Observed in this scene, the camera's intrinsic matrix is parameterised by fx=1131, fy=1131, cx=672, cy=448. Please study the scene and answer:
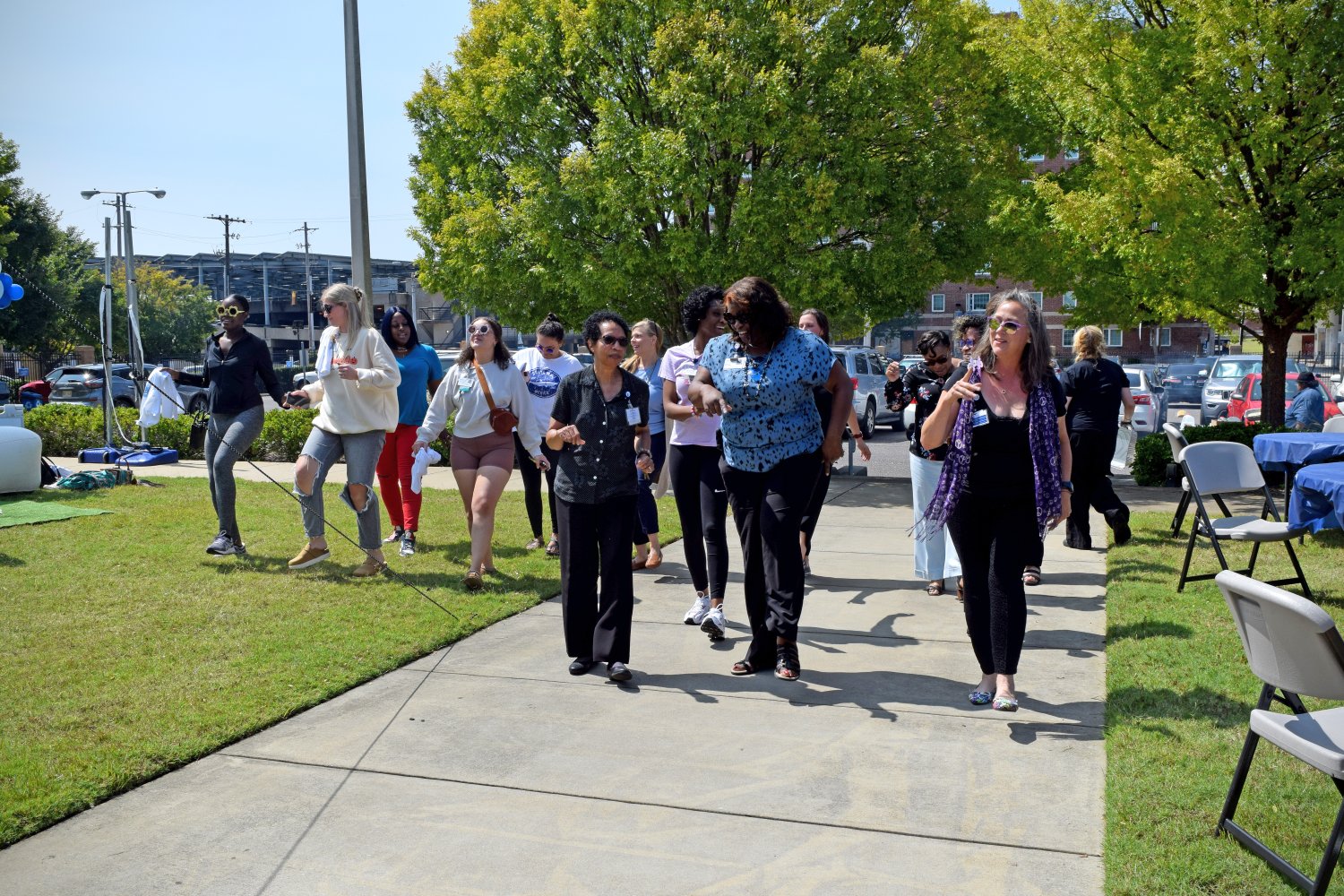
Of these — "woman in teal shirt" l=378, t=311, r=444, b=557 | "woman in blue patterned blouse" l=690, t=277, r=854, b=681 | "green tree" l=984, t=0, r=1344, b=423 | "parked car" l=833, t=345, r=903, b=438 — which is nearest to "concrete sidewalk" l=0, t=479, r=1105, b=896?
"woman in blue patterned blouse" l=690, t=277, r=854, b=681

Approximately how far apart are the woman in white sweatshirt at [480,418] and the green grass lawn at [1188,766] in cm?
380

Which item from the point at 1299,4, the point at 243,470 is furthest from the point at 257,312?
the point at 1299,4

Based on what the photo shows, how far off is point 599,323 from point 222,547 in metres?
3.84

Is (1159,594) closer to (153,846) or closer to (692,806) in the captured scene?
(692,806)

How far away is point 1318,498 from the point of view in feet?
22.9

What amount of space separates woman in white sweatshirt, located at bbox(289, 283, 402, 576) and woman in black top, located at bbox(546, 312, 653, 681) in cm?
237

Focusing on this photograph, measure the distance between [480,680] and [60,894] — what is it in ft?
7.61

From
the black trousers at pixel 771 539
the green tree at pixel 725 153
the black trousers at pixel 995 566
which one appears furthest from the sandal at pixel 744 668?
the green tree at pixel 725 153

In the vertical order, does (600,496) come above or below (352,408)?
below

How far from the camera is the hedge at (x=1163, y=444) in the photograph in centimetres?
1293

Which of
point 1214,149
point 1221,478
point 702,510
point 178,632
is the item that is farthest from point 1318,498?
point 178,632

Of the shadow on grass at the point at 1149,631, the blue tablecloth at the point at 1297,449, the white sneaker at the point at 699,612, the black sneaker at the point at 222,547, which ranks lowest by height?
the shadow on grass at the point at 1149,631

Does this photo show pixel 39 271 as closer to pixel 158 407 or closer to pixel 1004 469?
pixel 158 407

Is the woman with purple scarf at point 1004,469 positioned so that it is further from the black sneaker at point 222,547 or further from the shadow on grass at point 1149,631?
the black sneaker at point 222,547
